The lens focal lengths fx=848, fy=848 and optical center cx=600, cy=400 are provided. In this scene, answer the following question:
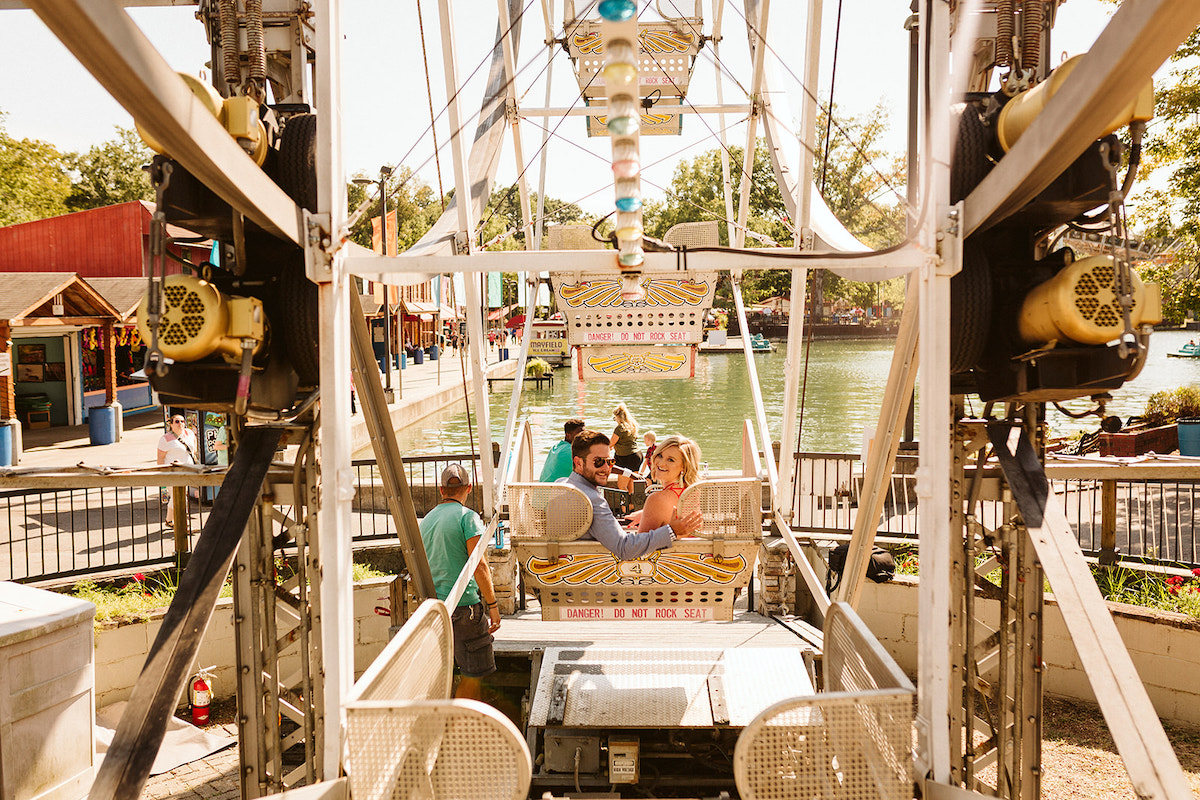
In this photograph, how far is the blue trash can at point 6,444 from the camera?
16016 millimetres

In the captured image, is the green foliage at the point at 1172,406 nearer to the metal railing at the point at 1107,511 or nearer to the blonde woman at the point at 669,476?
the metal railing at the point at 1107,511

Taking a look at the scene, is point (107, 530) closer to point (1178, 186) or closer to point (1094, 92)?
point (1094, 92)

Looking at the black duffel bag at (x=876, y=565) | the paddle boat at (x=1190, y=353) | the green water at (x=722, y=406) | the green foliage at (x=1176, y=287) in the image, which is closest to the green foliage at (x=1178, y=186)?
the green foliage at (x=1176, y=287)

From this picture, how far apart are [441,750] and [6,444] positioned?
55.3 feet

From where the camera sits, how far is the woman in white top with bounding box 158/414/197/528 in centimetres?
1115

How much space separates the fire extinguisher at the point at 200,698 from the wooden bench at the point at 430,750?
514 centimetres

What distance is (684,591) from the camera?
5.85 m

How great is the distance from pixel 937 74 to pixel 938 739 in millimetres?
2569

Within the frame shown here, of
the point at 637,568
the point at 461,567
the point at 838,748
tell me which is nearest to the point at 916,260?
the point at 838,748

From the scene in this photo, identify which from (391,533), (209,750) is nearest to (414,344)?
(391,533)

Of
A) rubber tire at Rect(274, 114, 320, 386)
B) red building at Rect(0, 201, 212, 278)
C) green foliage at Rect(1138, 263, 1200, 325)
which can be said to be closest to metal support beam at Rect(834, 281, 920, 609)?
rubber tire at Rect(274, 114, 320, 386)

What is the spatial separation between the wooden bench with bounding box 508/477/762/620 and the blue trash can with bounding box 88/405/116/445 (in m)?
16.3

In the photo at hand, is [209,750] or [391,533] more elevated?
[391,533]

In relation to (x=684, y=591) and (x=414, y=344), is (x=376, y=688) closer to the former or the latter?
(x=684, y=591)
